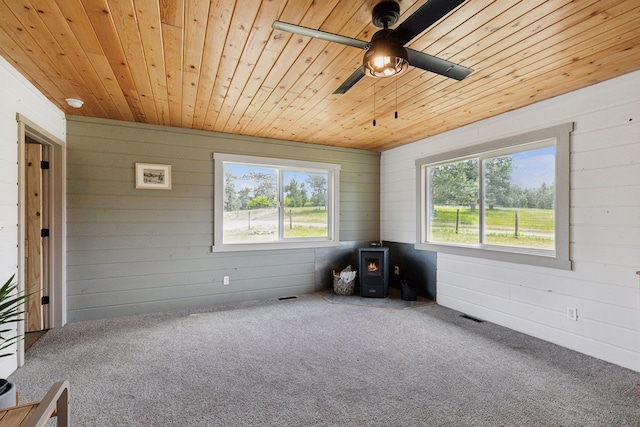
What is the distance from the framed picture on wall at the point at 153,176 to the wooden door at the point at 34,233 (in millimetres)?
952

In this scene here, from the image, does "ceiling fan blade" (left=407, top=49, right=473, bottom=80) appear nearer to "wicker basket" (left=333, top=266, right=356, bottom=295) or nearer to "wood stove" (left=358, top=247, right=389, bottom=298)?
"wood stove" (left=358, top=247, right=389, bottom=298)

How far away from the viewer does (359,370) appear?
2.56m

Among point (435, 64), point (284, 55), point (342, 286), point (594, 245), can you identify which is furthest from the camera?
point (342, 286)

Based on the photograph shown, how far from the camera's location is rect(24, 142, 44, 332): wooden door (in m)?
3.31

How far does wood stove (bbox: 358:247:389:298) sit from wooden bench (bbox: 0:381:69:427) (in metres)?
3.81

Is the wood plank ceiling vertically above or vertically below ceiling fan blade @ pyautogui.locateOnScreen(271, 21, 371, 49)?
above

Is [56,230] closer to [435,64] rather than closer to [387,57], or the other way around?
[387,57]

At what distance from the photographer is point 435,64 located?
73.0 inches

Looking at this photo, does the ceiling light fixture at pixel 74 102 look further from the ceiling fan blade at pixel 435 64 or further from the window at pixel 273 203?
the ceiling fan blade at pixel 435 64

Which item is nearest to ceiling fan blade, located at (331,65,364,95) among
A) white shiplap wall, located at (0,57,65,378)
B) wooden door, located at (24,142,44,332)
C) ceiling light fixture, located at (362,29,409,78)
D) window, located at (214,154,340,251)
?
ceiling light fixture, located at (362,29,409,78)

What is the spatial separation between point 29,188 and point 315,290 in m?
3.83

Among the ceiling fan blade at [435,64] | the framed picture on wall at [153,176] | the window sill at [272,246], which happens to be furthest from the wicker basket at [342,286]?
the ceiling fan blade at [435,64]

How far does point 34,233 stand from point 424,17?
4.21 m

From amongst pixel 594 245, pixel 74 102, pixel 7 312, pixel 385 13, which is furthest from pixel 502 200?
pixel 74 102
